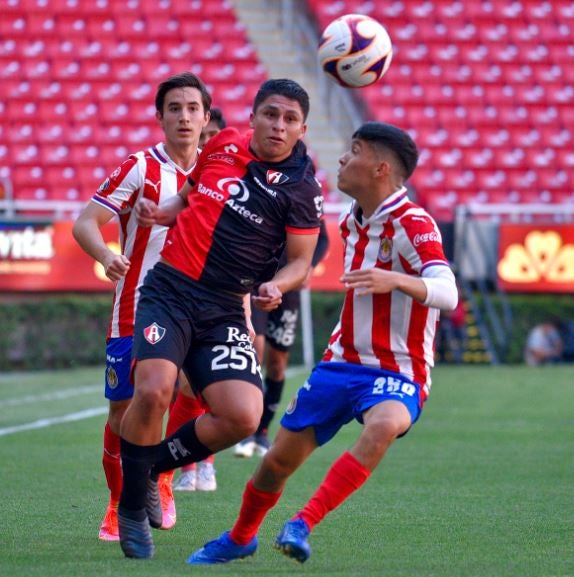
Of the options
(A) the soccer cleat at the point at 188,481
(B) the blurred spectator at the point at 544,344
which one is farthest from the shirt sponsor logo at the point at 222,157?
(B) the blurred spectator at the point at 544,344

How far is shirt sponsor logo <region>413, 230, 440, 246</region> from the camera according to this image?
5266 mm

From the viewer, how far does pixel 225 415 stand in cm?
548

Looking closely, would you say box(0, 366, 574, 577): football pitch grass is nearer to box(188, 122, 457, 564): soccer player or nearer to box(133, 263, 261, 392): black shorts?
box(188, 122, 457, 564): soccer player

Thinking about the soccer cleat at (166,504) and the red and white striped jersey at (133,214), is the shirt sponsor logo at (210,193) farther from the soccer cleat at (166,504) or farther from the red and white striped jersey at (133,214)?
the soccer cleat at (166,504)

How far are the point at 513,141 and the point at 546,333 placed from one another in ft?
15.7

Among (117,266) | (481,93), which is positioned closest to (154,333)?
(117,266)

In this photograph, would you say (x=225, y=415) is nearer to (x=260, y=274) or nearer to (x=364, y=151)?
(x=260, y=274)

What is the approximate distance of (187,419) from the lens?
22.3 feet

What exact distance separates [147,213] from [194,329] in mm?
570

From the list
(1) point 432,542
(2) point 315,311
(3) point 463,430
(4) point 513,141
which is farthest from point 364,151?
(4) point 513,141

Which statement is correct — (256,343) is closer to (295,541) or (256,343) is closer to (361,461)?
(361,461)

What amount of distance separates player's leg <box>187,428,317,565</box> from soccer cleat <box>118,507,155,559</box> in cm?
20

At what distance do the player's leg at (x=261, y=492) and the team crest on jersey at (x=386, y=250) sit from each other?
76 cm

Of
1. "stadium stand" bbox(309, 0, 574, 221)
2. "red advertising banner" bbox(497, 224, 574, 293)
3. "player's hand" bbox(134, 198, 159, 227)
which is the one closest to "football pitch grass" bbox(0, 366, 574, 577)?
"player's hand" bbox(134, 198, 159, 227)
